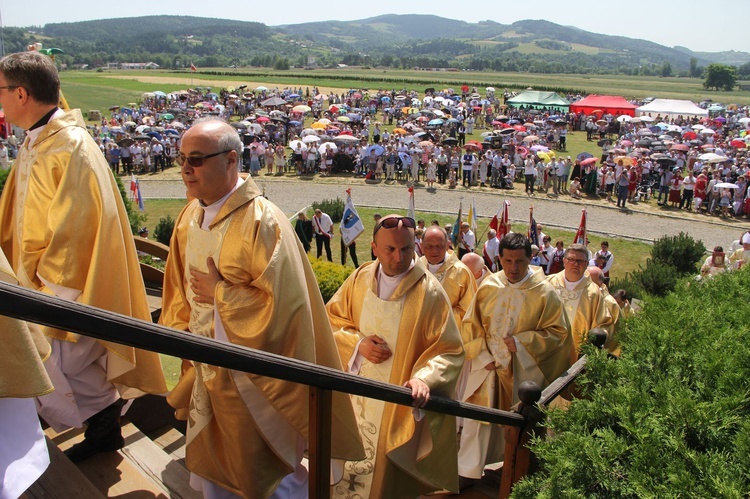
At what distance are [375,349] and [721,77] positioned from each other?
13898cm

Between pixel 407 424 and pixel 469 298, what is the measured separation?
2.60m

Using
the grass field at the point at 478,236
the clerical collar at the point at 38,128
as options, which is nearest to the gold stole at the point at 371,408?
the clerical collar at the point at 38,128

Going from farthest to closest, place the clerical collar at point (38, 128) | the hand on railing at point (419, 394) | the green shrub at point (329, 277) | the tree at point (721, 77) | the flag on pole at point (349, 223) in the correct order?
1. the tree at point (721, 77)
2. the flag on pole at point (349, 223)
3. the green shrub at point (329, 277)
4. the clerical collar at point (38, 128)
5. the hand on railing at point (419, 394)

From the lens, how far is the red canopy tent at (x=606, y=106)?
1819 inches

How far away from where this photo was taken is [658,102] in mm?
46500

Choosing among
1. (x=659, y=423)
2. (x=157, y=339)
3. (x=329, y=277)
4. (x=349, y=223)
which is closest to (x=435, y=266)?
(x=659, y=423)

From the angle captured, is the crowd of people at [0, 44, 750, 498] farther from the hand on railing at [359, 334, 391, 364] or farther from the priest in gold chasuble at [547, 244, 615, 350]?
the priest in gold chasuble at [547, 244, 615, 350]

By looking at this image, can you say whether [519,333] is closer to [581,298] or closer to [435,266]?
[435,266]

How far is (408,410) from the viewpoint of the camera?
151 inches

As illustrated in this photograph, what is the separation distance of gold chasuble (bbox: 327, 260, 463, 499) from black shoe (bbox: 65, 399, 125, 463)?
1380 millimetres

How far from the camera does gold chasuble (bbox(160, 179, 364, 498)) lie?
3102 millimetres

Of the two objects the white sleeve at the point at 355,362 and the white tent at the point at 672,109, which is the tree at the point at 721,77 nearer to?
the white tent at the point at 672,109

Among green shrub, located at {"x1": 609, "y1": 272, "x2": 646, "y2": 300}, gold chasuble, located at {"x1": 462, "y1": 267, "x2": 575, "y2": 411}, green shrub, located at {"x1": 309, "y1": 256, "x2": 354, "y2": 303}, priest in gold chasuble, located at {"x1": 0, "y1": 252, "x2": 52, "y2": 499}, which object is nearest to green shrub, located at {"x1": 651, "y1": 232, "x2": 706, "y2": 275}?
green shrub, located at {"x1": 609, "y1": 272, "x2": 646, "y2": 300}

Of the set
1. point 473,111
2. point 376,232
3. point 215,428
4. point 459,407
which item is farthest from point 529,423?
point 473,111
